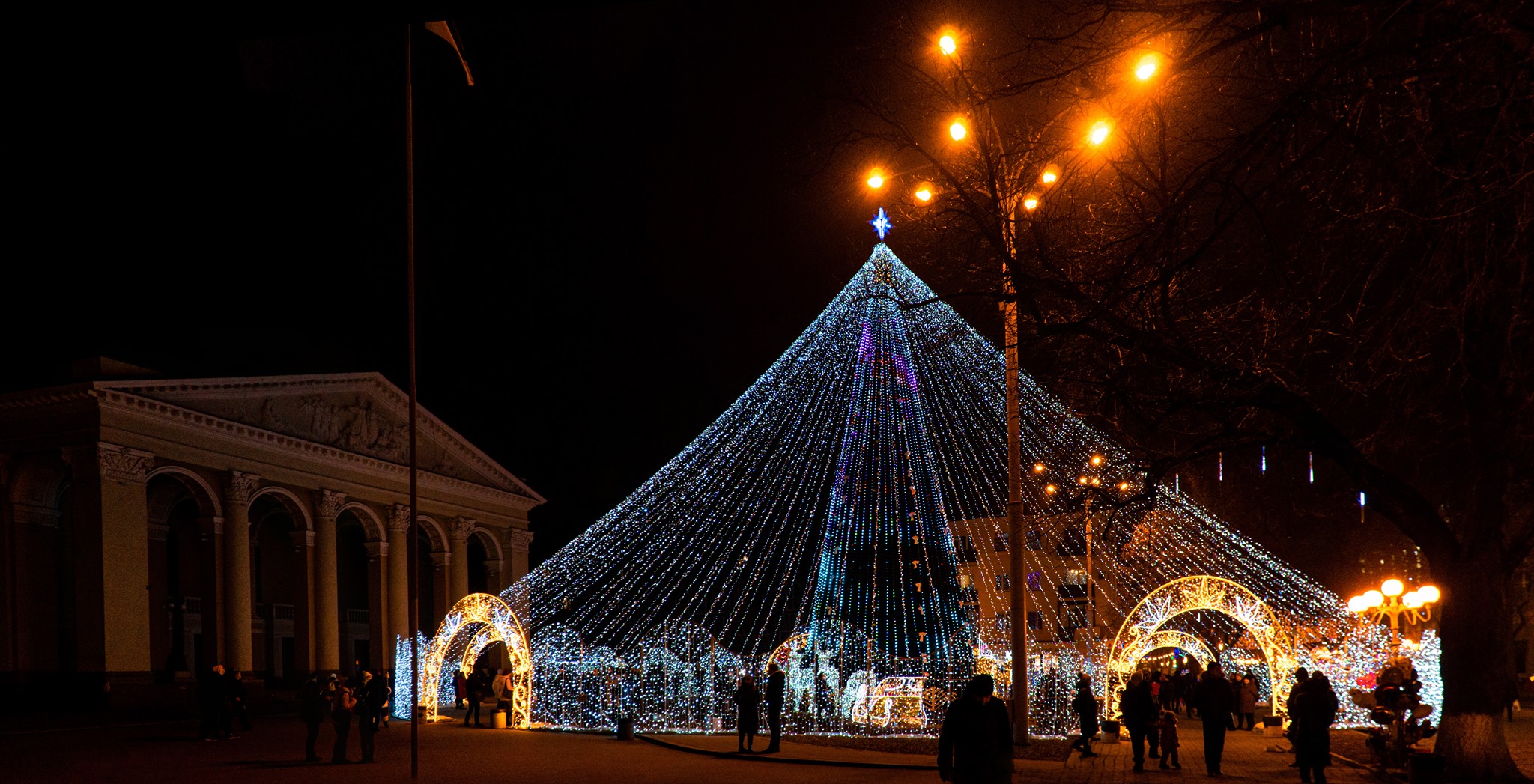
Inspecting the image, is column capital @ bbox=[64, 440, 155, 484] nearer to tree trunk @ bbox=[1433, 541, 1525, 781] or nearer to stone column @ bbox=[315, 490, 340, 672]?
stone column @ bbox=[315, 490, 340, 672]

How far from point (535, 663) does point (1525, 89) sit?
2648 centimetres

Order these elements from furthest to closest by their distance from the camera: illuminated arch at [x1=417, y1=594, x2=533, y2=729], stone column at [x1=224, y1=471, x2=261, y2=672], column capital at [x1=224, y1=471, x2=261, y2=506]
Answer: column capital at [x1=224, y1=471, x2=261, y2=506] → stone column at [x1=224, y1=471, x2=261, y2=672] → illuminated arch at [x1=417, y1=594, x2=533, y2=729]

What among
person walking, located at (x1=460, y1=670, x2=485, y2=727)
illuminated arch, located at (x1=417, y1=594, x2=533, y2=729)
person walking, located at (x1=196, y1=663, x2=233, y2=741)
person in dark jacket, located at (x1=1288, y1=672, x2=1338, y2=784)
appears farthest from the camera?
person walking, located at (x1=460, y1=670, x2=485, y2=727)

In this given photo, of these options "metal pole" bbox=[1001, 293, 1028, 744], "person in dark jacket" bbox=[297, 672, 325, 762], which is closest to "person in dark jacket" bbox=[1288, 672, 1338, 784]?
"metal pole" bbox=[1001, 293, 1028, 744]

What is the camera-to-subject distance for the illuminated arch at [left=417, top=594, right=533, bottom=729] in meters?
29.7

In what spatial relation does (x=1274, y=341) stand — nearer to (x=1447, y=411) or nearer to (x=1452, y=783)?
(x=1452, y=783)

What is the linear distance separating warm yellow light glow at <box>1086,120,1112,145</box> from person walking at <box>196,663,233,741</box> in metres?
21.6

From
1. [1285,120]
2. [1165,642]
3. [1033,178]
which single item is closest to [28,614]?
[1165,642]

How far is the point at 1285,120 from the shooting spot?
7.87 meters

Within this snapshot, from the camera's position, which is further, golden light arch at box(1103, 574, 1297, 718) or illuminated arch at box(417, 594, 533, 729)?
illuminated arch at box(417, 594, 533, 729)

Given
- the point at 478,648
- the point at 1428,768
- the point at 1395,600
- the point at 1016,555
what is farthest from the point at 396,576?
the point at 1428,768

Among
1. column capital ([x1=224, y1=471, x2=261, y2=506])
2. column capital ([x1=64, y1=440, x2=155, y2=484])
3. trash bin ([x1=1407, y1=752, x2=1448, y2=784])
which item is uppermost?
column capital ([x1=64, y1=440, x2=155, y2=484])

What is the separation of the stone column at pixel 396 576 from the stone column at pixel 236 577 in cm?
931

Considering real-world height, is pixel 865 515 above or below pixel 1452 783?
above
